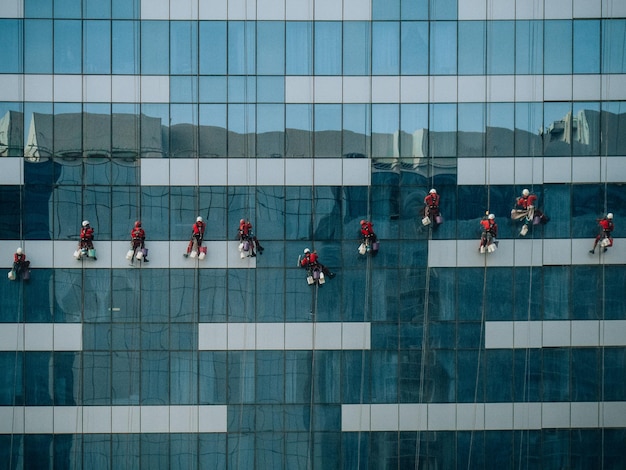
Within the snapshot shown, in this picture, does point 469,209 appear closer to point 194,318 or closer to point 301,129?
point 301,129

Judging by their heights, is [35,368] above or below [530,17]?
below

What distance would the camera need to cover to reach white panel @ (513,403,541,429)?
28312 mm

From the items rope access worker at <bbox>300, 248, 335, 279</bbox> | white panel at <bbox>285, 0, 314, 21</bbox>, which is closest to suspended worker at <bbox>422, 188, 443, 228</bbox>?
rope access worker at <bbox>300, 248, 335, 279</bbox>

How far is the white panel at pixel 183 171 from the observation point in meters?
27.8

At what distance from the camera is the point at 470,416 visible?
28281 mm

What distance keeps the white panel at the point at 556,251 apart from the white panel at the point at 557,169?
7.60 ft

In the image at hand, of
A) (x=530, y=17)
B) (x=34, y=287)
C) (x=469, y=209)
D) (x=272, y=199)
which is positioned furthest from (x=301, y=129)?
(x=34, y=287)

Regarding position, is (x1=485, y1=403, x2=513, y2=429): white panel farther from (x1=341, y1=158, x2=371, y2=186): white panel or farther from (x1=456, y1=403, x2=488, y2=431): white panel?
(x1=341, y1=158, x2=371, y2=186): white panel

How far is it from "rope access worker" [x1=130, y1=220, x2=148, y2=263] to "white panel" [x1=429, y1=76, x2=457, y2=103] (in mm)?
11899

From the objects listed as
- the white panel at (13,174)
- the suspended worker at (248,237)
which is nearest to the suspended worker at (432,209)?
the suspended worker at (248,237)

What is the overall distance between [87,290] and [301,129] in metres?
10.1

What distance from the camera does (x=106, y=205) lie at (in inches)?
1097

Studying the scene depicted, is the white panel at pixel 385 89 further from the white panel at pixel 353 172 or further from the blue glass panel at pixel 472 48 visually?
the blue glass panel at pixel 472 48

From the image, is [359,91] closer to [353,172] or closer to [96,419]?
[353,172]
